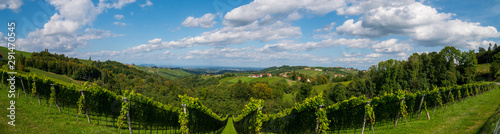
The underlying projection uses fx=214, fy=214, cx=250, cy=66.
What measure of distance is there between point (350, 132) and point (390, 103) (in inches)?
106

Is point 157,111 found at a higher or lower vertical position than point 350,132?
higher

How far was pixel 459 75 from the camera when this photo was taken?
51.9 meters

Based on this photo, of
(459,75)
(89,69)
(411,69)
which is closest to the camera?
(459,75)

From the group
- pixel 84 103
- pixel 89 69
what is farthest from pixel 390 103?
pixel 89 69

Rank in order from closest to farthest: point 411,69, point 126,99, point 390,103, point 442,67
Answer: point 126,99 < point 390,103 < point 442,67 < point 411,69

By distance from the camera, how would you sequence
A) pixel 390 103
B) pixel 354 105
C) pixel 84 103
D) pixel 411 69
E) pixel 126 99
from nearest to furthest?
pixel 126 99 → pixel 354 105 → pixel 84 103 → pixel 390 103 → pixel 411 69

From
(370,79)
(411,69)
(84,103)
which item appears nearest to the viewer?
(84,103)

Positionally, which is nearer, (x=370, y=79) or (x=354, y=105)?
(x=354, y=105)

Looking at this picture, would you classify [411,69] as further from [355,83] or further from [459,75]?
[355,83]

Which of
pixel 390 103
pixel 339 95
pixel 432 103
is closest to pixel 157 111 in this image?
pixel 390 103

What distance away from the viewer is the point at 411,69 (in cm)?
6056

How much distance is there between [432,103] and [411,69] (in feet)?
180

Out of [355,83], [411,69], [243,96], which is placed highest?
[411,69]

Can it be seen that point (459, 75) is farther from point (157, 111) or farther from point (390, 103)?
point (157, 111)
